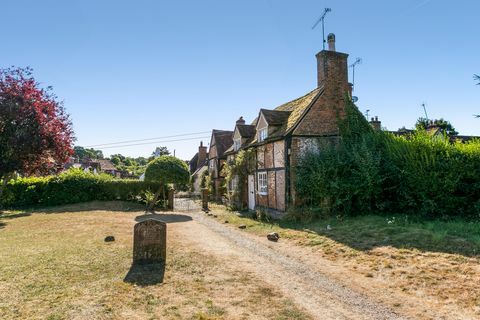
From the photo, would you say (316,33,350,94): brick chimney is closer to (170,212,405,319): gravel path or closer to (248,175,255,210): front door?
(248,175,255,210): front door

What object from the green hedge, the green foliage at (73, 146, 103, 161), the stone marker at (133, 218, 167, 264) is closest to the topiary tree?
the green hedge

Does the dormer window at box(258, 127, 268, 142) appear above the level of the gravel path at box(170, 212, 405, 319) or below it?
above

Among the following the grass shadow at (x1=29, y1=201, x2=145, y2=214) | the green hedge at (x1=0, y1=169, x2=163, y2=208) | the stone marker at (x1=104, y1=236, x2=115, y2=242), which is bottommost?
the stone marker at (x1=104, y1=236, x2=115, y2=242)

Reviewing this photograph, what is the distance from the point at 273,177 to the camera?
1947 cm

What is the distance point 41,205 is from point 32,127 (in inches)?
344

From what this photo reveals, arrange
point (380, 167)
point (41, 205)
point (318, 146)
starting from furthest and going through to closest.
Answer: point (41, 205), point (318, 146), point (380, 167)

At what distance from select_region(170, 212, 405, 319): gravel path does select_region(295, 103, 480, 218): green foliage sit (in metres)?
5.47

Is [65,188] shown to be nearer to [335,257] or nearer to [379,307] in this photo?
[335,257]

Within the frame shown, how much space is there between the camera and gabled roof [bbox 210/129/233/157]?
32.6 m

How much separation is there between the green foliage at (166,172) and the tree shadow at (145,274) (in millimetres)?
13695

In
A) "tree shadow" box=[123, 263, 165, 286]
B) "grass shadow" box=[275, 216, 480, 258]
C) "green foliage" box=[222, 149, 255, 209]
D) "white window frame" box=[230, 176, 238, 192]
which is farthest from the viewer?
"white window frame" box=[230, 176, 238, 192]

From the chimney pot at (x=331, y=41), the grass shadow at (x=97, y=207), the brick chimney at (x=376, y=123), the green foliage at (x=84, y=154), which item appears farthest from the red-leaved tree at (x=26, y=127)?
the green foliage at (x=84, y=154)

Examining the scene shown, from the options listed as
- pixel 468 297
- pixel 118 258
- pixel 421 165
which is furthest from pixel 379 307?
pixel 421 165

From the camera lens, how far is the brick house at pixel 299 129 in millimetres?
17734
